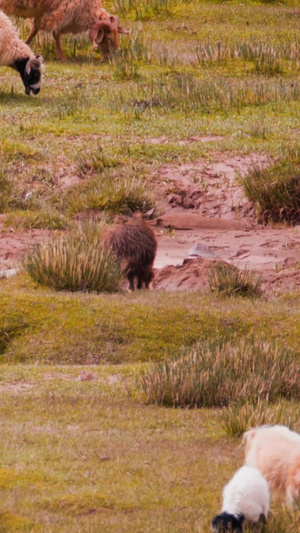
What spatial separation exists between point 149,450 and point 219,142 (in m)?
12.3

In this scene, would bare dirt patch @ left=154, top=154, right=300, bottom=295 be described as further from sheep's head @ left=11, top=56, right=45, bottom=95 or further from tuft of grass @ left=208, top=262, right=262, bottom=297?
sheep's head @ left=11, top=56, right=45, bottom=95

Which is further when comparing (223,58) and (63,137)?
(223,58)

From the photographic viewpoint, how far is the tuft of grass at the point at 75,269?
11.4 meters

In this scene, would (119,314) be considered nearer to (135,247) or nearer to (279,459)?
(135,247)

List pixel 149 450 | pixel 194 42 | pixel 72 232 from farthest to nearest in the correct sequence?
pixel 194 42 → pixel 72 232 → pixel 149 450

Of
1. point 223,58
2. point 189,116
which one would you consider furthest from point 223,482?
point 223,58

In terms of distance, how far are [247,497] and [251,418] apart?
87.0 inches

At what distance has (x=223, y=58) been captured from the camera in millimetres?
24516

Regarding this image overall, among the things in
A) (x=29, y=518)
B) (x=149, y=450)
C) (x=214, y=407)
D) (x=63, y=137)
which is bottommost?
(x=63, y=137)

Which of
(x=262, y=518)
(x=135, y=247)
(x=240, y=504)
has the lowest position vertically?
(x=135, y=247)

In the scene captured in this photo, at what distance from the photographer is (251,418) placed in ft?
22.5

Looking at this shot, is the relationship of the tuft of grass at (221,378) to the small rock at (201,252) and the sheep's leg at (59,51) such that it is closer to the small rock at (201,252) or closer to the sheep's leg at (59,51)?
the small rock at (201,252)

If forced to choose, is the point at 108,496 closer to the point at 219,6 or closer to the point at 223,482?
the point at 223,482

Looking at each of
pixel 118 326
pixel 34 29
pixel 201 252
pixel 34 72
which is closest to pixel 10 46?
pixel 34 72
